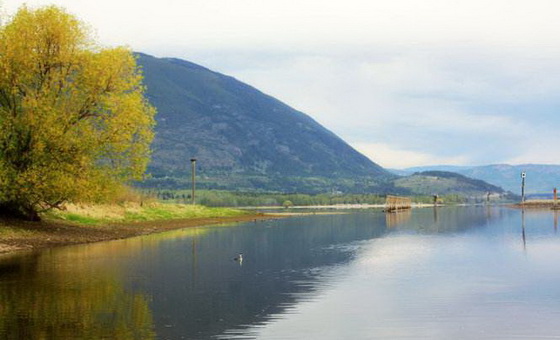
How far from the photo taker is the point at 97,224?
231ft

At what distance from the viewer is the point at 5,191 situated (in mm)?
53406

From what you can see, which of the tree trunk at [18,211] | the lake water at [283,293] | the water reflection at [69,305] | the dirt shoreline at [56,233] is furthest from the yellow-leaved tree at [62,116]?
the water reflection at [69,305]

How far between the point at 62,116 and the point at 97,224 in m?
17.6

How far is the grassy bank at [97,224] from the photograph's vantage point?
52.3 meters

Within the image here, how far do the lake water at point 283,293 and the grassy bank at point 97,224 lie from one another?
5444mm

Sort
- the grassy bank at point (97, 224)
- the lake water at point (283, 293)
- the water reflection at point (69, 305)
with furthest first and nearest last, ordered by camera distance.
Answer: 1. the grassy bank at point (97, 224)
2. the lake water at point (283, 293)
3. the water reflection at point (69, 305)

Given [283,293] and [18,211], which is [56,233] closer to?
[18,211]

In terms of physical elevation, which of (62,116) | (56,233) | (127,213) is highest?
(62,116)

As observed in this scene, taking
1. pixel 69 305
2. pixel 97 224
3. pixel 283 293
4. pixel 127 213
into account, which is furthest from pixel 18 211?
pixel 283 293

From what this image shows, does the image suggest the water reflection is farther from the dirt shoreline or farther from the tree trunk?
the tree trunk

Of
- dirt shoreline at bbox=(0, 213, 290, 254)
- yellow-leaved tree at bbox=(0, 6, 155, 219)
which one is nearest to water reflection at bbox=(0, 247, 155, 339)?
dirt shoreline at bbox=(0, 213, 290, 254)

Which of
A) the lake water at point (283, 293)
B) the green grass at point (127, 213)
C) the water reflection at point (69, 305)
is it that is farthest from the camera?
the green grass at point (127, 213)

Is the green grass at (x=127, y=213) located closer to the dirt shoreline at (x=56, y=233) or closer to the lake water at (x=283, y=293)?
the dirt shoreline at (x=56, y=233)

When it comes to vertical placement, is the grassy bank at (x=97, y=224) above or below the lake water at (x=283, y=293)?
above
